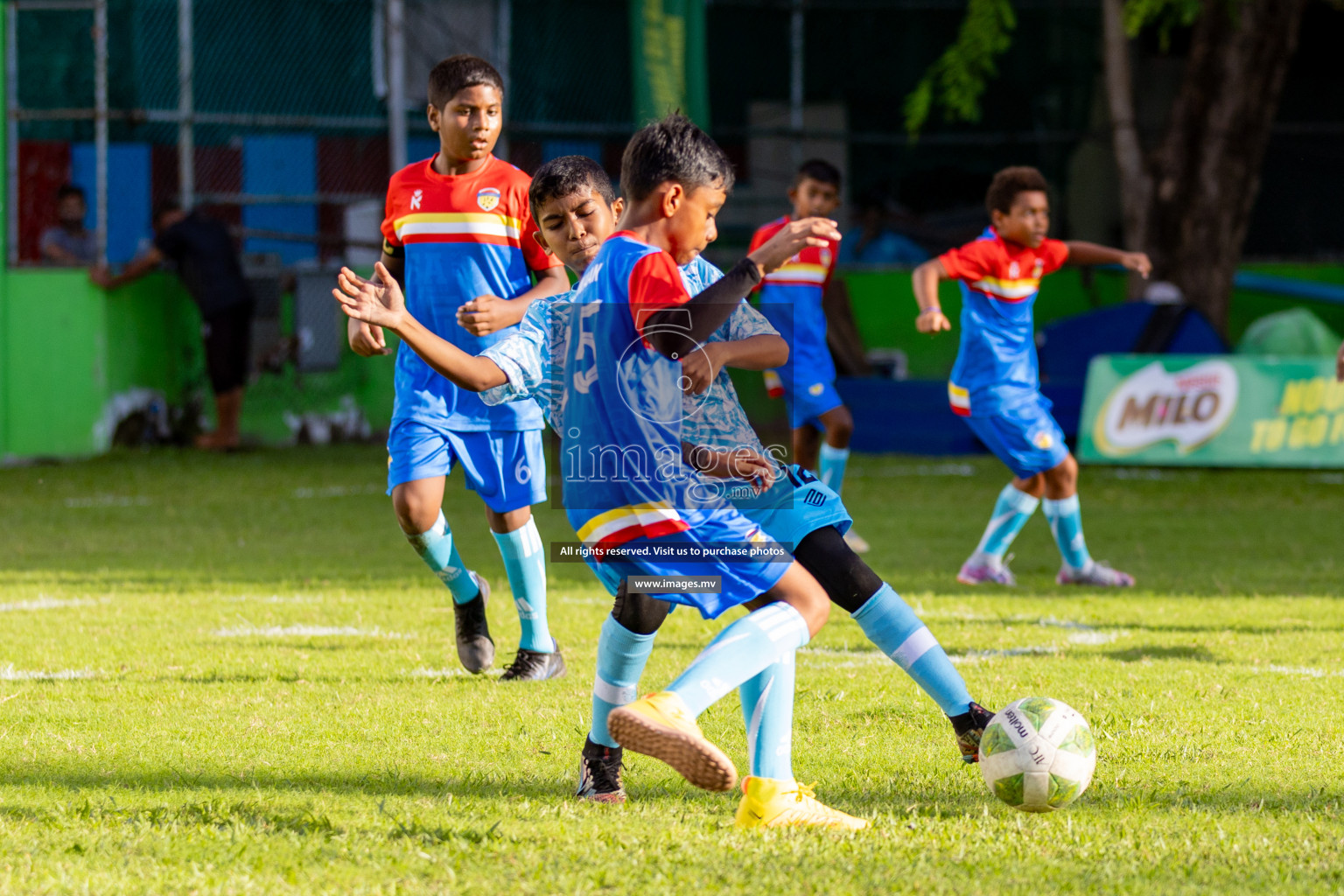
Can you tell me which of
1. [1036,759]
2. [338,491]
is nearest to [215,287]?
[338,491]

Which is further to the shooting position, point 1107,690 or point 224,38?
point 224,38

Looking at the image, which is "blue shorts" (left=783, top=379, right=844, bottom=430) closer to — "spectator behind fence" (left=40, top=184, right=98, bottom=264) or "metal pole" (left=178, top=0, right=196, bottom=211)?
"spectator behind fence" (left=40, top=184, right=98, bottom=264)

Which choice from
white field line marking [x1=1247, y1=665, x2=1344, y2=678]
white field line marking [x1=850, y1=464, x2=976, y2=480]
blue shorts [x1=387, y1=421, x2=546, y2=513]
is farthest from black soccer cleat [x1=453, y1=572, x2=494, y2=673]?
white field line marking [x1=850, y1=464, x2=976, y2=480]

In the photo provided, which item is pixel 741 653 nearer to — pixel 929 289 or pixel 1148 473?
pixel 929 289

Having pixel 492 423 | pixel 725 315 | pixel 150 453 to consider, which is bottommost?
pixel 150 453

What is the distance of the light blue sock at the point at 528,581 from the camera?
4.86 meters

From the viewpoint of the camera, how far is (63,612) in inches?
237

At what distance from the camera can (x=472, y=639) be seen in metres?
4.89

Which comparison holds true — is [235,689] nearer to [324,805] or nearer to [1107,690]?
[324,805]

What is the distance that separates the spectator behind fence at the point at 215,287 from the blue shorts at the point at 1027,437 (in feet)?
27.5

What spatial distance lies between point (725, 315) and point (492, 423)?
74.4 inches

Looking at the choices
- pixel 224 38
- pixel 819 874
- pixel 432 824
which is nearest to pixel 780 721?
pixel 819 874

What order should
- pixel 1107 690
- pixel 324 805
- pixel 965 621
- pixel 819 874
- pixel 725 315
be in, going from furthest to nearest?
pixel 965 621, pixel 1107 690, pixel 324 805, pixel 725 315, pixel 819 874

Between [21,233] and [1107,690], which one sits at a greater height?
[21,233]
